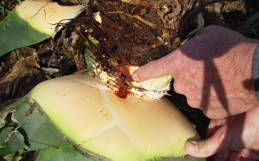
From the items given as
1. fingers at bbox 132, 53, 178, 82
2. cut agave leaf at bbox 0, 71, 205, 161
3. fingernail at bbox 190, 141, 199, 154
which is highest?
fingers at bbox 132, 53, 178, 82

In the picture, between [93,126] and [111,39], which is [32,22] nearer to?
[111,39]

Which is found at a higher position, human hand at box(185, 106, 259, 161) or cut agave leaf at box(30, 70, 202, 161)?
cut agave leaf at box(30, 70, 202, 161)

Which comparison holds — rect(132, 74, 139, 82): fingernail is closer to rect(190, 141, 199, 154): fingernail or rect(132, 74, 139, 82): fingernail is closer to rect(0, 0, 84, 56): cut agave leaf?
rect(190, 141, 199, 154): fingernail

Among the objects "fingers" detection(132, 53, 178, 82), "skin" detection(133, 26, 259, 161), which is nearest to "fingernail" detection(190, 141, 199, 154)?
"skin" detection(133, 26, 259, 161)

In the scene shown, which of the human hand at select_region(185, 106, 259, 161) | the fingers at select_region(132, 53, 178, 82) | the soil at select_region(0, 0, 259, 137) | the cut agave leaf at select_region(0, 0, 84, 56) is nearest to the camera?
the soil at select_region(0, 0, 259, 137)

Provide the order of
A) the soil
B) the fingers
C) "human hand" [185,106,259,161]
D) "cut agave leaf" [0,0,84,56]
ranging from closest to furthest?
the soil → the fingers → "human hand" [185,106,259,161] → "cut agave leaf" [0,0,84,56]

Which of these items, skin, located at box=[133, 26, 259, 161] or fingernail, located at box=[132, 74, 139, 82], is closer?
skin, located at box=[133, 26, 259, 161]
